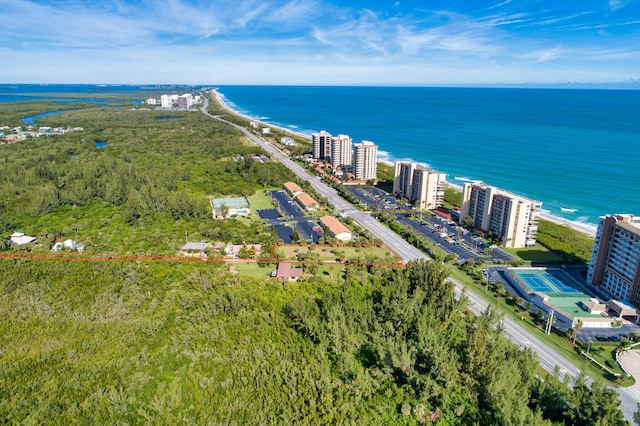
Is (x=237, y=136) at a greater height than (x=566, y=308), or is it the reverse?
(x=237, y=136)

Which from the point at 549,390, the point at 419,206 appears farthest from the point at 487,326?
the point at 419,206

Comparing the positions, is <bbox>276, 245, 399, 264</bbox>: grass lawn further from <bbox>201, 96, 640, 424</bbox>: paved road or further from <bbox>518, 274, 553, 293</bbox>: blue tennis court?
<bbox>518, 274, 553, 293</bbox>: blue tennis court

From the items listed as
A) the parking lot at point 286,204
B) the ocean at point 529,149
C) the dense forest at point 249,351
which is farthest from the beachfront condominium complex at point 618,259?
the parking lot at point 286,204

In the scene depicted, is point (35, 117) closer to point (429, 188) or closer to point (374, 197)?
point (374, 197)

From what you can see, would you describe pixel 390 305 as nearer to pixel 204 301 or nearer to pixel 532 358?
pixel 532 358

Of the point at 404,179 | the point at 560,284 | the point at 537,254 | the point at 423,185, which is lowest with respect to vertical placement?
the point at 560,284

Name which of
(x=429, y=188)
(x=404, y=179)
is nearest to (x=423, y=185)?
(x=429, y=188)

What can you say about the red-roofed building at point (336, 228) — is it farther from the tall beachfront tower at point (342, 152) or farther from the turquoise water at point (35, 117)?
the turquoise water at point (35, 117)
